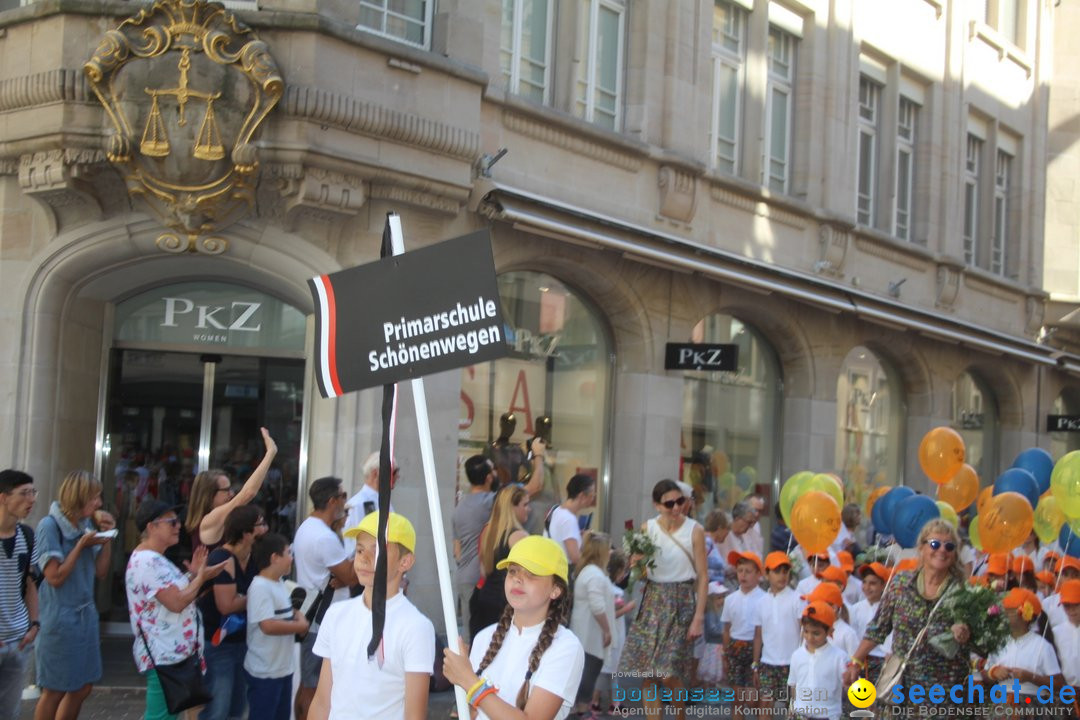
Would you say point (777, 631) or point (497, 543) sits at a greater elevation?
point (497, 543)

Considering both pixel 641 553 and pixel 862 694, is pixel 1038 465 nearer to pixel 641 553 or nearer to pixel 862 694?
pixel 641 553

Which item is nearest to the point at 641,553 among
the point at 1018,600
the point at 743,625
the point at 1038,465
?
the point at 743,625

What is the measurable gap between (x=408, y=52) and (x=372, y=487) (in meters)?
4.13

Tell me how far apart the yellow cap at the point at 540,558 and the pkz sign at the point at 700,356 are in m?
9.42

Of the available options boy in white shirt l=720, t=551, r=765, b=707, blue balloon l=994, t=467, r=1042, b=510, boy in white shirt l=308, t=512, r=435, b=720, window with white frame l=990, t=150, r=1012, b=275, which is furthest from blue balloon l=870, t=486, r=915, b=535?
window with white frame l=990, t=150, r=1012, b=275

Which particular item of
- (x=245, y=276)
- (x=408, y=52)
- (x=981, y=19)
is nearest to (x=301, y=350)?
(x=245, y=276)

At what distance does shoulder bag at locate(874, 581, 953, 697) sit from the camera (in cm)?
687

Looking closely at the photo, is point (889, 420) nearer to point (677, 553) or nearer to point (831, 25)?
point (831, 25)

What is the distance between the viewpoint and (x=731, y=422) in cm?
1714

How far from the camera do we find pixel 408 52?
37.3ft

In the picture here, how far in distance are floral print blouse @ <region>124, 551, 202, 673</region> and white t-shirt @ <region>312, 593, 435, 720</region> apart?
2.04 metres

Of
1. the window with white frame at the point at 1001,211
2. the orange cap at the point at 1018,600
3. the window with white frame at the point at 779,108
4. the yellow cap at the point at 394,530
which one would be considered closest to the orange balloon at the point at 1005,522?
the orange cap at the point at 1018,600

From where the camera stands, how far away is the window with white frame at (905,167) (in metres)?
21.1

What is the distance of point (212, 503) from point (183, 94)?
4081mm
